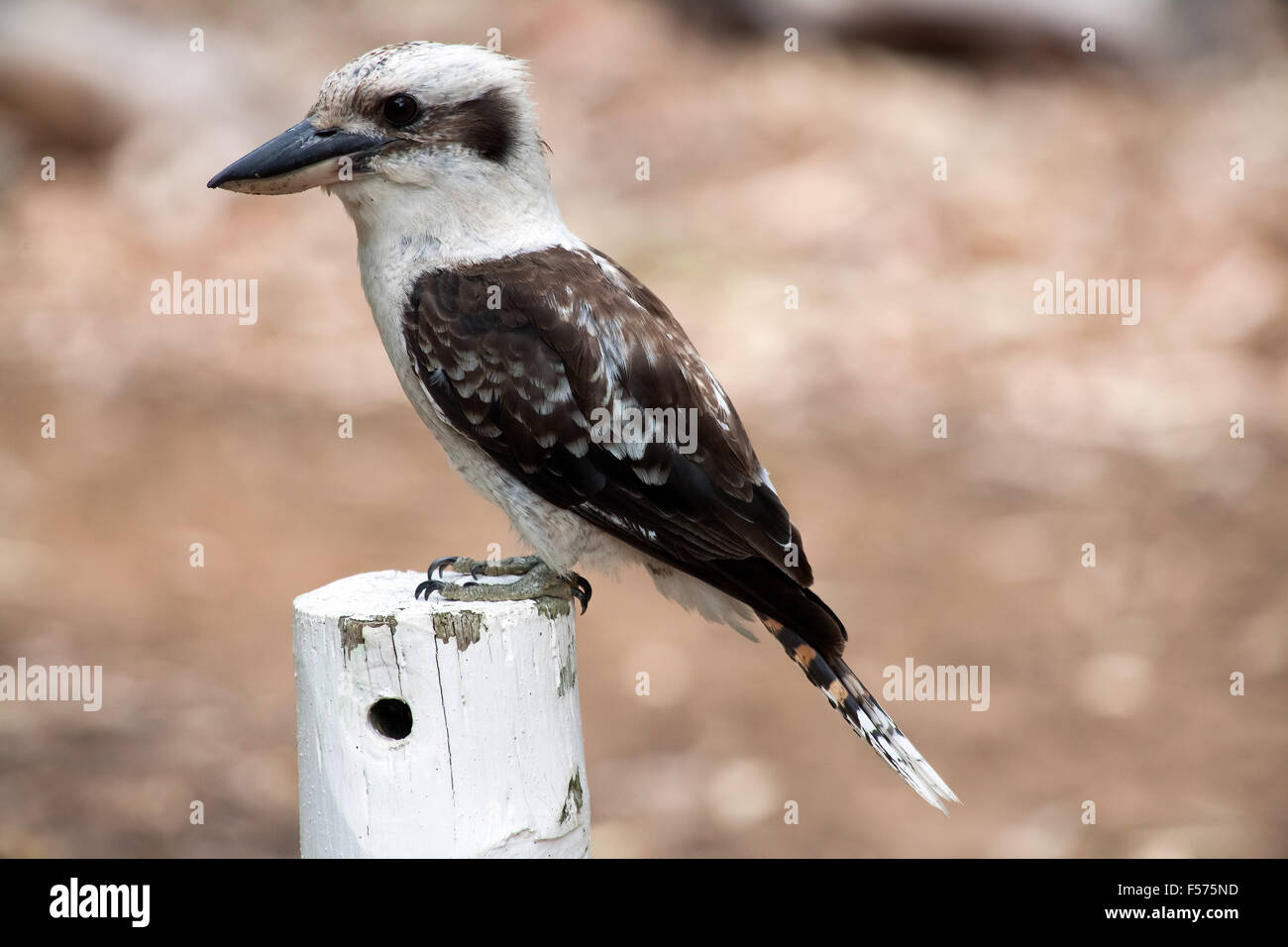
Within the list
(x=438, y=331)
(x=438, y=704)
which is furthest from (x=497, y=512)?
(x=438, y=704)

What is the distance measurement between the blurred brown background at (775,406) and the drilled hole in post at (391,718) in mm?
2820

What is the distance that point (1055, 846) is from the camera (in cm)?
561

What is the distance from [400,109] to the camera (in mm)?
3432

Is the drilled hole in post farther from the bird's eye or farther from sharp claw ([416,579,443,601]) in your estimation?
the bird's eye

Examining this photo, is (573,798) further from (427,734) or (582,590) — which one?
(582,590)

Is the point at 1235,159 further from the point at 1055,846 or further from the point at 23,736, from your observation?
the point at 23,736

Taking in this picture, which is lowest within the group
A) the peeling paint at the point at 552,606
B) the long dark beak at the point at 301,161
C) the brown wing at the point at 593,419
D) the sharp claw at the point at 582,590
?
the peeling paint at the point at 552,606

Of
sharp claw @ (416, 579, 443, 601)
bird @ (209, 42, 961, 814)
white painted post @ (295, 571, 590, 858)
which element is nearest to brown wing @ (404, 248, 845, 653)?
bird @ (209, 42, 961, 814)

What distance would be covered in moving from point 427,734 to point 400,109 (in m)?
1.56

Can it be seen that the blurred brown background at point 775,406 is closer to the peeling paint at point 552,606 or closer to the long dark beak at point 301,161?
the peeling paint at point 552,606

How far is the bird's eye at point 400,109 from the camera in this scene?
3.42 metres

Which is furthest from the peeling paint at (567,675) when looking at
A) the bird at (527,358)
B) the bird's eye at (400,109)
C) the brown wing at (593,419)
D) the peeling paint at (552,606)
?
the bird's eye at (400,109)

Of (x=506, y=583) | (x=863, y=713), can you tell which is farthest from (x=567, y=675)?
(x=863, y=713)

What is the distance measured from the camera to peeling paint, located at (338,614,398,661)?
2875 millimetres
